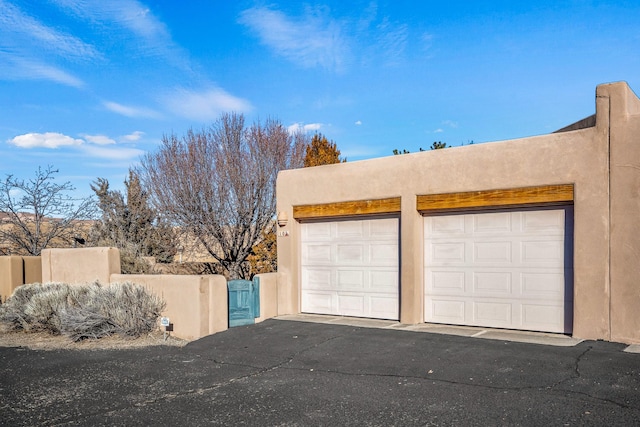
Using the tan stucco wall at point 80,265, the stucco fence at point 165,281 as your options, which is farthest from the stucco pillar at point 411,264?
the tan stucco wall at point 80,265

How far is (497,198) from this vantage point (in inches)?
394

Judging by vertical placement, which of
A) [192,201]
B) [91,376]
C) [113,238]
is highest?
[192,201]

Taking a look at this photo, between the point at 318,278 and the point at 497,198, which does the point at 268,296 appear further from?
the point at 497,198

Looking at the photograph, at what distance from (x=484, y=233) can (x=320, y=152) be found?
1230 centimetres

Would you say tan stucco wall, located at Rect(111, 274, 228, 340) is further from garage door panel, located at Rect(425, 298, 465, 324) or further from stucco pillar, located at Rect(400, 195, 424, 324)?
garage door panel, located at Rect(425, 298, 465, 324)

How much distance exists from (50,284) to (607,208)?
1209cm

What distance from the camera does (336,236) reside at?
12555 millimetres

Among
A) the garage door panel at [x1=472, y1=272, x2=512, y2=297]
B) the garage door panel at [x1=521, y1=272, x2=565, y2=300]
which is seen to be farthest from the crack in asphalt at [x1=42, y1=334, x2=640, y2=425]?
the garage door panel at [x1=472, y1=272, x2=512, y2=297]

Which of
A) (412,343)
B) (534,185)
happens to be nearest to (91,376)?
(412,343)

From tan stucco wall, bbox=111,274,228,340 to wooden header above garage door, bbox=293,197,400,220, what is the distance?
9.23ft

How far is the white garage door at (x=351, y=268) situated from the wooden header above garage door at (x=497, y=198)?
40.7 inches

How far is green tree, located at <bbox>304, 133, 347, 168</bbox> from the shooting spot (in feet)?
70.9

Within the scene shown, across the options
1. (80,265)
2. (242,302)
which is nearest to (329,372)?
(242,302)

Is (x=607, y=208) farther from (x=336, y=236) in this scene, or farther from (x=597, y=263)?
(x=336, y=236)
